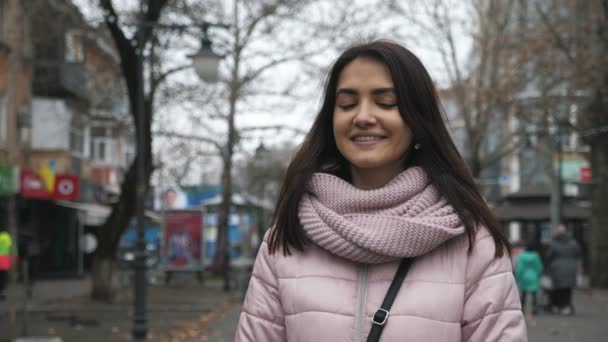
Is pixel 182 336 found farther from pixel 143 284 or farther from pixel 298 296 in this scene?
pixel 298 296

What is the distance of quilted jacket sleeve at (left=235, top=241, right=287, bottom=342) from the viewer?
258 cm

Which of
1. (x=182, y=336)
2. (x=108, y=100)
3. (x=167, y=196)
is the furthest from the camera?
(x=167, y=196)

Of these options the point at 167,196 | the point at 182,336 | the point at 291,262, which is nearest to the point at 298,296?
the point at 291,262

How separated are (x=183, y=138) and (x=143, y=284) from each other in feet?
51.3

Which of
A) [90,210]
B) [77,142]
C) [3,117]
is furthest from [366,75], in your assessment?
[90,210]

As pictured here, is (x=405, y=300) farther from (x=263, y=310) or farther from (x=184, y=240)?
(x=184, y=240)

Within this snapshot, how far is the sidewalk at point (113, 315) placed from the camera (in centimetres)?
1494

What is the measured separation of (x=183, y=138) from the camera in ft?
95.7

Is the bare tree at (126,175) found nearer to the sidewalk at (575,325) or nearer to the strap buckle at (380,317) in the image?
the sidewalk at (575,325)

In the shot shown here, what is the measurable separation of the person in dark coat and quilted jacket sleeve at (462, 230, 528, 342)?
17237 mm

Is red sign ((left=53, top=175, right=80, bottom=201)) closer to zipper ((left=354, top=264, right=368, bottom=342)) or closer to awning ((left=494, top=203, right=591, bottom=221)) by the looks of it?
awning ((left=494, top=203, right=591, bottom=221))

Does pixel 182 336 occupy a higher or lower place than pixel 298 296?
lower

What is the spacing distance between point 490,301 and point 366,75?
0.68 meters

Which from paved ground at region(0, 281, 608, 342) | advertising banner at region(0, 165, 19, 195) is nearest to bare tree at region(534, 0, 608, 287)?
paved ground at region(0, 281, 608, 342)
